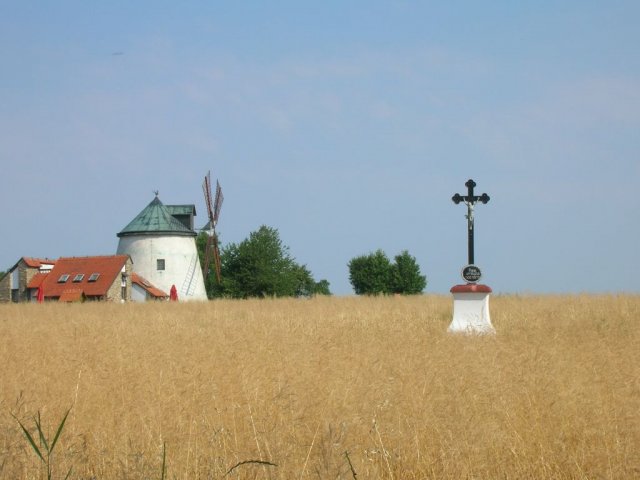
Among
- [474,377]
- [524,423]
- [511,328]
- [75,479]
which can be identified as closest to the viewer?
[75,479]

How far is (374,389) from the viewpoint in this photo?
5852mm

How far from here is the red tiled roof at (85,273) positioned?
47.0m

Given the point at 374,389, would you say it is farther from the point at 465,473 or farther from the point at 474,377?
the point at 465,473

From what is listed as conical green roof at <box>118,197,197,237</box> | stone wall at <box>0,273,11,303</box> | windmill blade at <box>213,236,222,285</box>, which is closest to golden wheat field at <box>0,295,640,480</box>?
conical green roof at <box>118,197,197,237</box>

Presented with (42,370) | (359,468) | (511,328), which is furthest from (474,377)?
(511,328)

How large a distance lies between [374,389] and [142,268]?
46.7 meters

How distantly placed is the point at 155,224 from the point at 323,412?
4759 centimetres

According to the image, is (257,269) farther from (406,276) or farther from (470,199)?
(470,199)

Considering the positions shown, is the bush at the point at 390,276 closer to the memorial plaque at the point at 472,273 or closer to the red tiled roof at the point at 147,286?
the red tiled roof at the point at 147,286

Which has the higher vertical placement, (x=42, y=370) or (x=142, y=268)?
(x=142, y=268)

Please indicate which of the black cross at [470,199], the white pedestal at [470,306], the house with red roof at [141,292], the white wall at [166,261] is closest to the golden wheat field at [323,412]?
the white pedestal at [470,306]

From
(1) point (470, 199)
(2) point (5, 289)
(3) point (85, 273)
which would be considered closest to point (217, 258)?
(3) point (85, 273)

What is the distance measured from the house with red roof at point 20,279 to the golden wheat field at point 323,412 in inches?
1766

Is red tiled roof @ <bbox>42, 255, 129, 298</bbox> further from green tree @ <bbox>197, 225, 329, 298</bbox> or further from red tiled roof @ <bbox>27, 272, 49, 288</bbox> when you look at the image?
green tree @ <bbox>197, 225, 329, 298</bbox>
